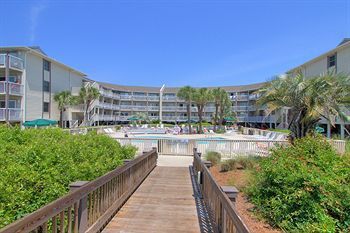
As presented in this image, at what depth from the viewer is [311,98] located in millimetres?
12055

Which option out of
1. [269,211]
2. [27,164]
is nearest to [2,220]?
[27,164]

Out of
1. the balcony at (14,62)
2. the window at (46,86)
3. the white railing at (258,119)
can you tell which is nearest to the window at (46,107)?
the window at (46,86)

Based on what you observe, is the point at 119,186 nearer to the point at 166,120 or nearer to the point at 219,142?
the point at 219,142

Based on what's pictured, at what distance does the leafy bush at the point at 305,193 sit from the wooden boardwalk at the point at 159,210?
171 centimetres

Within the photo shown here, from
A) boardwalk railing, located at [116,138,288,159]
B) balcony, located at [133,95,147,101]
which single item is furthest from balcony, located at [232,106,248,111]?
boardwalk railing, located at [116,138,288,159]

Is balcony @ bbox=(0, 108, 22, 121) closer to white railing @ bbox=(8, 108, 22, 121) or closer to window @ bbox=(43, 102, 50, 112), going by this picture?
white railing @ bbox=(8, 108, 22, 121)

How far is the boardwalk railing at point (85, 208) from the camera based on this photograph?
2.64m

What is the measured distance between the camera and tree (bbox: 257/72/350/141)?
12.1 meters

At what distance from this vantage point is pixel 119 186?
609cm

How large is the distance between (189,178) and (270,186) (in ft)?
12.3

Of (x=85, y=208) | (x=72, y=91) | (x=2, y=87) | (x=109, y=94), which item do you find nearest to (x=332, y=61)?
(x=85, y=208)

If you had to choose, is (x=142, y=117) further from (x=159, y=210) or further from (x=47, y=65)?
(x=159, y=210)

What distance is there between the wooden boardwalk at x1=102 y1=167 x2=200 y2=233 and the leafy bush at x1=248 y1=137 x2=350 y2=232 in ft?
5.61

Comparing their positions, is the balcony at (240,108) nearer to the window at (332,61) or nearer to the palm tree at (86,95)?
the window at (332,61)
